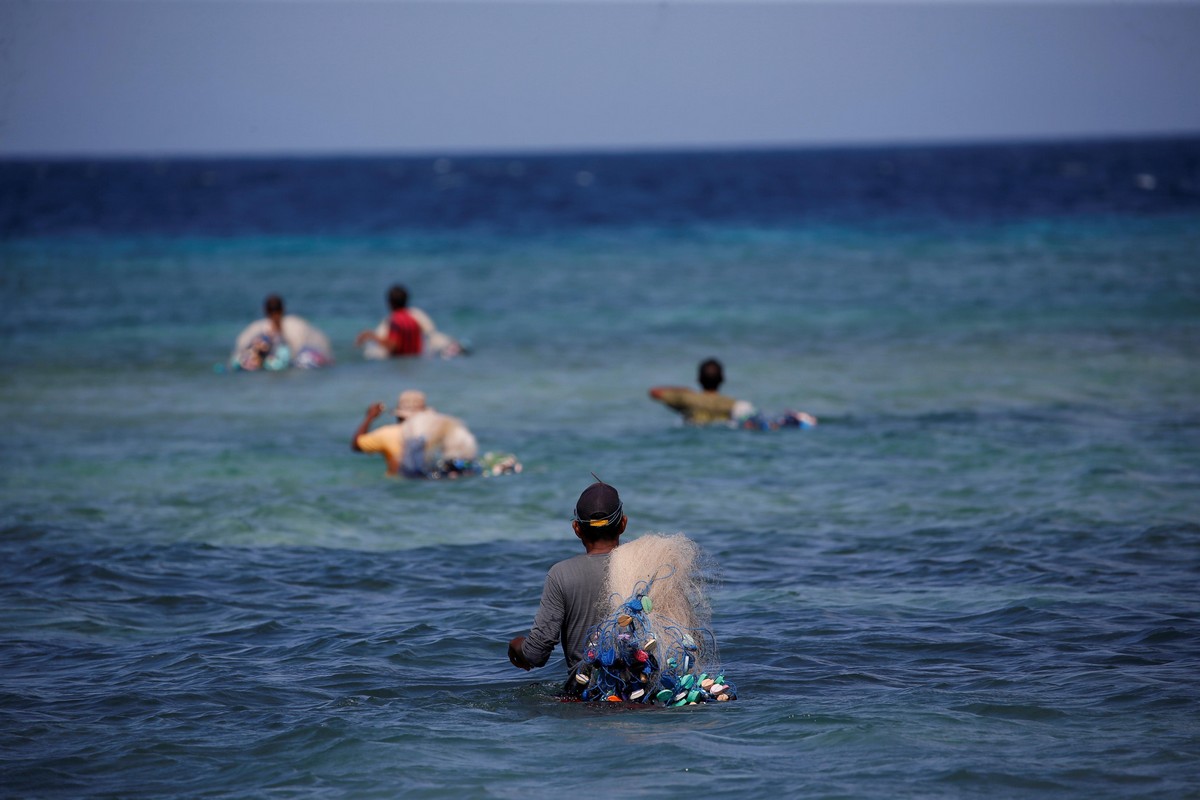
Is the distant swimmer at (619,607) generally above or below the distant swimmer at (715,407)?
below

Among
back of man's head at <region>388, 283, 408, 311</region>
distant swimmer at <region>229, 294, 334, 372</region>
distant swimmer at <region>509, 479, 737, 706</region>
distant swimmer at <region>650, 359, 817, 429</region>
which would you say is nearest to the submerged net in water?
distant swimmer at <region>509, 479, 737, 706</region>

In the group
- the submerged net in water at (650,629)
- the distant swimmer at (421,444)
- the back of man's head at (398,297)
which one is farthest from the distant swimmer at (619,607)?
the back of man's head at (398,297)

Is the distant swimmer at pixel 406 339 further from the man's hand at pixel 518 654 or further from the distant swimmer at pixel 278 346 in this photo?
the man's hand at pixel 518 654

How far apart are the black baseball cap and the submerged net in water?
18 cm

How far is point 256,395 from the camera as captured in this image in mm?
18094

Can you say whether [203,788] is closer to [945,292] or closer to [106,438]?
[106,438]

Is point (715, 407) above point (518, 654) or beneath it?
above

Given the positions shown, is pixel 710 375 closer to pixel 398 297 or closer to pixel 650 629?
pixel 398 297

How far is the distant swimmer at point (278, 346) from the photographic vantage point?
19719mm

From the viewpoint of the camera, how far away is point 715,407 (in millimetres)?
14805

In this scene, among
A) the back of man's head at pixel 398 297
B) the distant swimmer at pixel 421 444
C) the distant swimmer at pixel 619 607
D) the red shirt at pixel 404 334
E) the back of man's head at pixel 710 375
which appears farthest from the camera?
the red shirt at pixel 404 334

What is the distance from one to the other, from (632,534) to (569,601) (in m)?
4.13

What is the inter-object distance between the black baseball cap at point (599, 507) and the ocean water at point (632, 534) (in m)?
0.79

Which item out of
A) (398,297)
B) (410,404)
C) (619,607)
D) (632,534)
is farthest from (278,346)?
(619,607)
